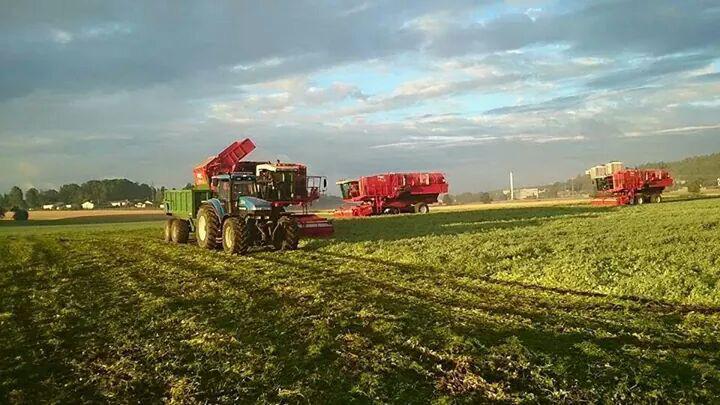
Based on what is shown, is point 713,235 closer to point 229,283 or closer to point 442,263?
point 442,263

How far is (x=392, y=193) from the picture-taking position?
39.9 metres

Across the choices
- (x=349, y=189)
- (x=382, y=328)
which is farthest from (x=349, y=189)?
(x=382, y=328)

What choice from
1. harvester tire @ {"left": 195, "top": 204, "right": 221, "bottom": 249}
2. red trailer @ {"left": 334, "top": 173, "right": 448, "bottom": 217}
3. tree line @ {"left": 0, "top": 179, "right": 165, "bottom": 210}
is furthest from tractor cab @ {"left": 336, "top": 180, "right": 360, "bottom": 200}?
tree line @ {"left": 0, "top": 179, "right": 165, "bottom": 210}

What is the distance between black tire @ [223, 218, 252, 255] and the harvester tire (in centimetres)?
119

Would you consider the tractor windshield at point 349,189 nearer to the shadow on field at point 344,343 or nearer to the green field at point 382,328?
the green field at point 382,328

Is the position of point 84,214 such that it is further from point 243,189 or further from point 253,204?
point 253,204

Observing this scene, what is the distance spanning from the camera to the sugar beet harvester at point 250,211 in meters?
16.6

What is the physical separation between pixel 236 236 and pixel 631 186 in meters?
37.3

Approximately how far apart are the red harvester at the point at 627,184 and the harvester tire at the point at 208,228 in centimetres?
3379

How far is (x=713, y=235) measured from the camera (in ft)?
51.3

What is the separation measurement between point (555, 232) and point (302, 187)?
8.79 m

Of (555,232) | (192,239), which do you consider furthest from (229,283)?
(192,239)

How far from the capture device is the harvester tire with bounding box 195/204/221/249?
1766 cm

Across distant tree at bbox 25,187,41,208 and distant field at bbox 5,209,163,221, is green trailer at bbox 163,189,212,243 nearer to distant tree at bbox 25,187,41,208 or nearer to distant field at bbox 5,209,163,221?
distant field at bbox 5,209,163,221
